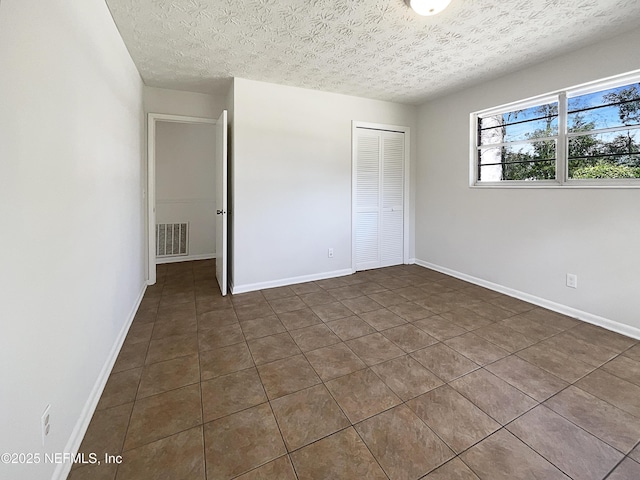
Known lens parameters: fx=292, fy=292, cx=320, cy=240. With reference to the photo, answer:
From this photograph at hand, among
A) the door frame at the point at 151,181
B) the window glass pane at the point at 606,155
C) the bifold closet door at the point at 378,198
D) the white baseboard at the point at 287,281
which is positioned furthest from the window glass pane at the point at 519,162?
the door frame at the point at 151,181

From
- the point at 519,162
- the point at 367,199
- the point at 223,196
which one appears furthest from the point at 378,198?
the point at 223,196

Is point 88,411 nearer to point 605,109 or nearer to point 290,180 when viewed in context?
point 290,180

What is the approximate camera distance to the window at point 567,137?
2.47 meters

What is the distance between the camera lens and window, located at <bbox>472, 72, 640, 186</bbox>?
2.47m

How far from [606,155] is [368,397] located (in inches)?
116

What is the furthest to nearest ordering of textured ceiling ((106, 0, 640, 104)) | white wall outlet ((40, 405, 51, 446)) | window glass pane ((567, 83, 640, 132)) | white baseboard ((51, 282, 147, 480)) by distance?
window glass pane ((567, 83, 640, 132)) < textured ceiling ((106, 0, 640, 104)) < white baseboard ((51, 282, 147, 480)) < white wall outlet ((40, 405, 51, 446))

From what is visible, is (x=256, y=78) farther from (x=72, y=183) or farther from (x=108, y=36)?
(x=72, y=183)

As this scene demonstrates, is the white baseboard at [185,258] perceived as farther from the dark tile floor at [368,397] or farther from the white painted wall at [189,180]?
the dark tile floor at [368,397]

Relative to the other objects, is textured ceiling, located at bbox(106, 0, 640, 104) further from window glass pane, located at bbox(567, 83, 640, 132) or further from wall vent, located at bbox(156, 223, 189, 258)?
wall vent, located at bbox(156, 223, 189, 258)

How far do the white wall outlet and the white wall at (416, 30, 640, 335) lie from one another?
151 inches

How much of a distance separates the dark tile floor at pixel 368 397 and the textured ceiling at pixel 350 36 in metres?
2.43

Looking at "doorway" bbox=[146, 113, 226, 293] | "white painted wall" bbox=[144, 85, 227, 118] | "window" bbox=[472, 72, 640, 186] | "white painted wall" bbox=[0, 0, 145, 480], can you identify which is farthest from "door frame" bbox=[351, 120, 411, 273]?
"white painted wall" bbox=[0, 0, 145, 480]

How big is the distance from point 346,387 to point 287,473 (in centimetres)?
64

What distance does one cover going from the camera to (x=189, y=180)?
5027mm
